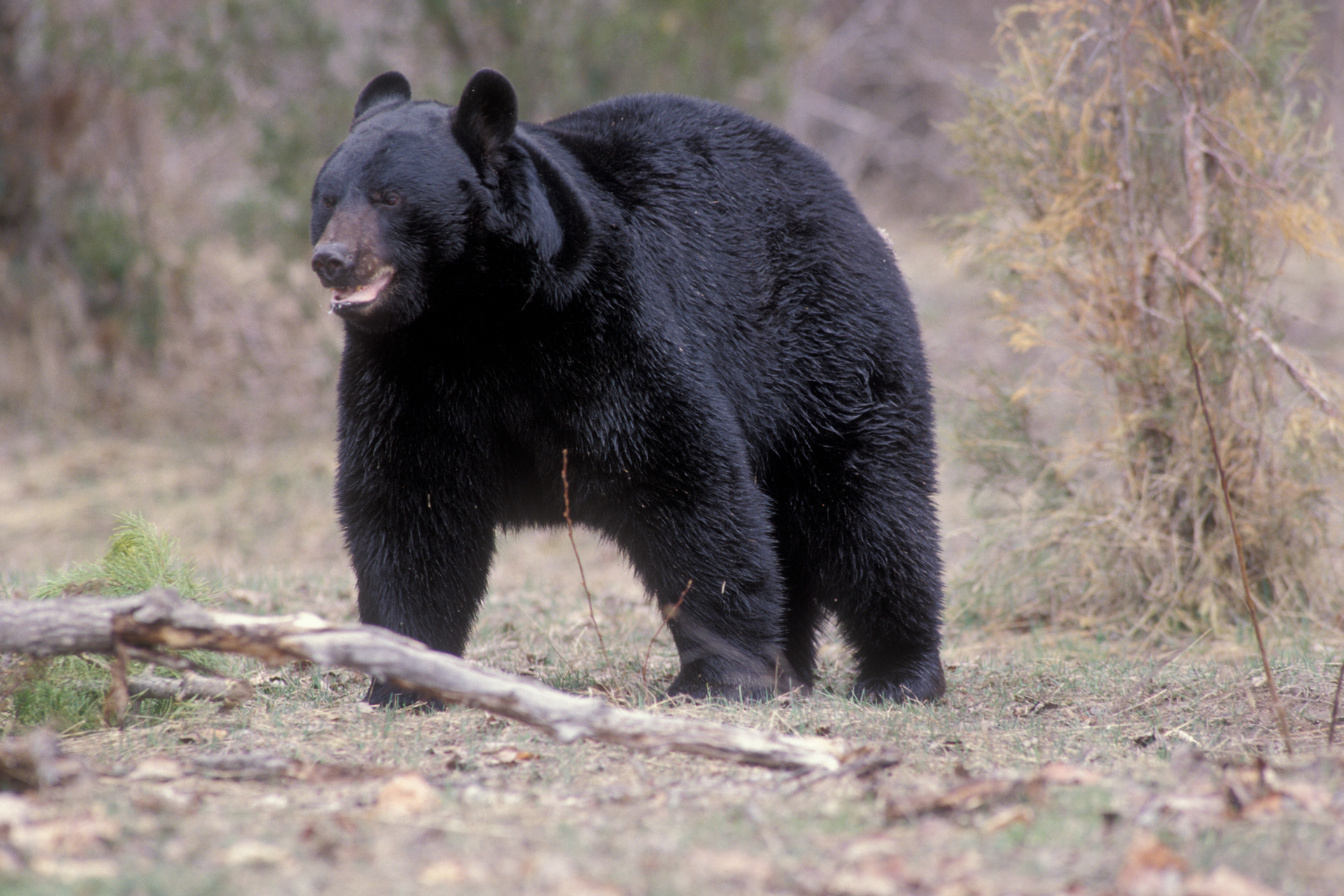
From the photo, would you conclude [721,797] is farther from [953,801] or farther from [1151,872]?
[1151,872]

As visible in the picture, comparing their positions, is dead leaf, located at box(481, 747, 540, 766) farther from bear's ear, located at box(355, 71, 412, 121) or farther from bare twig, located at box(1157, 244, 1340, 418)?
bare twig, located at box(1157, 244, 1340, 418)

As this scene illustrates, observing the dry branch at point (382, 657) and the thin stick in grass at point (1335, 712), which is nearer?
the dry branch at point (382, 657)

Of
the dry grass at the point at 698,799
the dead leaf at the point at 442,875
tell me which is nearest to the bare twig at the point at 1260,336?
Answer: the dry grass at the point at 698,799

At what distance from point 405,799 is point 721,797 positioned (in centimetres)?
69

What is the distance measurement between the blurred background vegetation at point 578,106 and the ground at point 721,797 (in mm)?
1071

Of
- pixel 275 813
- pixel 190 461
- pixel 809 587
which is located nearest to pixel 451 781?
pixel 275 813

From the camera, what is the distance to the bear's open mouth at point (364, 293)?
3662 mm

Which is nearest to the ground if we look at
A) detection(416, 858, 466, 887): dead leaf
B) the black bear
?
detection(416, 858, 466, 887): dead leaf

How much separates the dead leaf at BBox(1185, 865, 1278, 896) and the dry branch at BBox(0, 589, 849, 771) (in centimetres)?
91

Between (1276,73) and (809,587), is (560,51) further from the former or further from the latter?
(809,587)

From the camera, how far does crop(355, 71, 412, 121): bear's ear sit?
14.0ft

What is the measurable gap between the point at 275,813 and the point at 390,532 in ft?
4.78

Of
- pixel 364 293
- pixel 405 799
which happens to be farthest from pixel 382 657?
pixel 364 293

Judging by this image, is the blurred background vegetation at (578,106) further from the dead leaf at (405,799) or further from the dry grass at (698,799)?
the dead leaf at (405,799)
